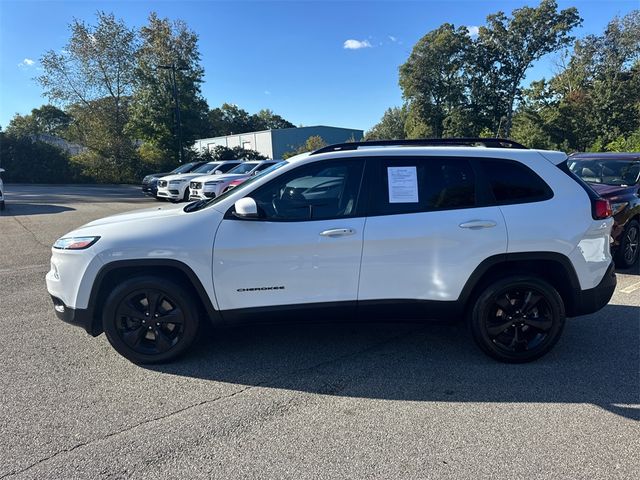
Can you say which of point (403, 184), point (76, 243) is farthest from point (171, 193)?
point (403, 184)

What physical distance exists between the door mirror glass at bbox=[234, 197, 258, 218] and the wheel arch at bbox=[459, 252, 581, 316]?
1800 mm

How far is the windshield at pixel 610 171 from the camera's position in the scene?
7270 mm

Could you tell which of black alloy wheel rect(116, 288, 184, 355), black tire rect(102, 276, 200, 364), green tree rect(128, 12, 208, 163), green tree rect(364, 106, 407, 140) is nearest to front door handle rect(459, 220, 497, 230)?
black tire rect(102, 276, 200, 364)

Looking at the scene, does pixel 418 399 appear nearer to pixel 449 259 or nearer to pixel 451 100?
pixel 449 259

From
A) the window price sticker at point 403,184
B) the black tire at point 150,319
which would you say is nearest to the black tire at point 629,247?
the window price sticker at point 403,184

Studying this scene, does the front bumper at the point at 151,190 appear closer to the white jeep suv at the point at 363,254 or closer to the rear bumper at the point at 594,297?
the white jeep suv at the point at 363,254

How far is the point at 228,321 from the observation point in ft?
11.5

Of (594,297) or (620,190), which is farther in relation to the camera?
(620,190)

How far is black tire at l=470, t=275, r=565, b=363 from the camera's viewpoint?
11.5 feet

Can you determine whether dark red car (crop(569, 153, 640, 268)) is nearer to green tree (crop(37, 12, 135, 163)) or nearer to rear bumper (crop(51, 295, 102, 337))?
rear bumper (crop(51, 295, 102, 337))

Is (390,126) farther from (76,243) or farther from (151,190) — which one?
(76,243)

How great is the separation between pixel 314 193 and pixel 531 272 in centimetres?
194

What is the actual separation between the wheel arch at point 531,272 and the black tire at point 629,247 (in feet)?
12.9

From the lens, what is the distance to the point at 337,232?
11.0 feet
